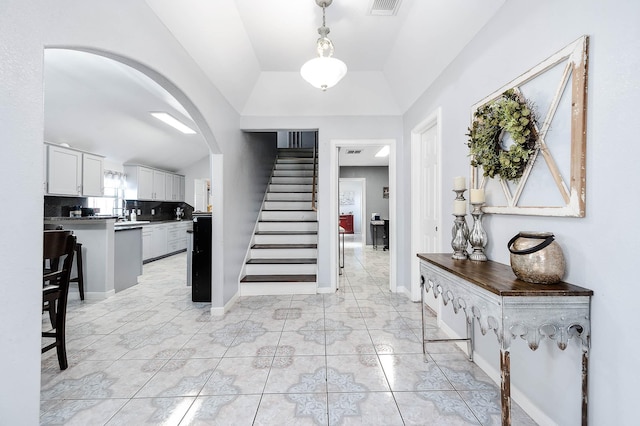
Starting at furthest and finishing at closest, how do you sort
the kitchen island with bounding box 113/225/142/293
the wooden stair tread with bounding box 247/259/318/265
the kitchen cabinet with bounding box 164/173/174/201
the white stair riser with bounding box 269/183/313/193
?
the kitchen cabinet with bounding box 164/173/174/201 < the white stair riser with bounding box 269/183/313/193 < the wooden stair tread with bounding box 247/259/318/265 < the kitchen island with bounding box 113/225/142/293

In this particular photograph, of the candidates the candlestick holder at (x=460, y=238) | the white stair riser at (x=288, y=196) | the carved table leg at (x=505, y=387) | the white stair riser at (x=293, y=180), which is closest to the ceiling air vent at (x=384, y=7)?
the candlestick holder at (x=460, y=238)

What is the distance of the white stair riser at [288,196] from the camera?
17.8ft

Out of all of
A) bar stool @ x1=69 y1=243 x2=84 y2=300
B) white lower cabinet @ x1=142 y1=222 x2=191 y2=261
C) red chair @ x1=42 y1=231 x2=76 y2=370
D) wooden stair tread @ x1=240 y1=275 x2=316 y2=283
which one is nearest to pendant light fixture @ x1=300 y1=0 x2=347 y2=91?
red chair @ x1=42 y1=231 x2=76 y2=370

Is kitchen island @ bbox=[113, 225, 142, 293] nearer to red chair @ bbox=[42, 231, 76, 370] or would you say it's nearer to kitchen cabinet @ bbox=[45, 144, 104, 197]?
kitchen cabinet @ bbox=[45, 144, 104, 197]

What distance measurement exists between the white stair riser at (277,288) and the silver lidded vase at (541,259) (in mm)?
2829

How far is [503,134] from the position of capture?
173 centimetres

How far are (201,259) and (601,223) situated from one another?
3.67m

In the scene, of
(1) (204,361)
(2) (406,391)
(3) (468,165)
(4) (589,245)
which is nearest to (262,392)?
(1) (204,361)

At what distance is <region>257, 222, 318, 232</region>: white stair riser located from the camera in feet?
15.5

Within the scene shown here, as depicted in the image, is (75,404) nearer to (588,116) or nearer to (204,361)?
(204,361)

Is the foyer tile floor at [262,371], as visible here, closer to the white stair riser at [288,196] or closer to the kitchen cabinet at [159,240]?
the white stair riser at [288,196]

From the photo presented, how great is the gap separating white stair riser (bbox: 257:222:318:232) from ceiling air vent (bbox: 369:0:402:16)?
3.12 m

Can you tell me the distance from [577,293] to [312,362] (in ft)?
5.70

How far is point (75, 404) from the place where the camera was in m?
1.68
